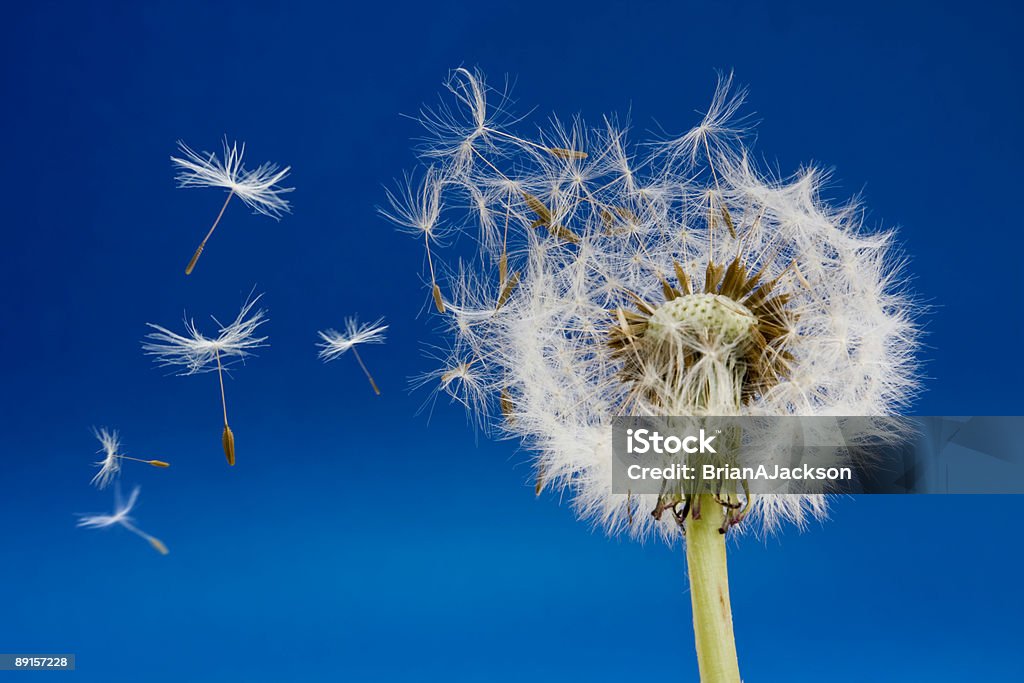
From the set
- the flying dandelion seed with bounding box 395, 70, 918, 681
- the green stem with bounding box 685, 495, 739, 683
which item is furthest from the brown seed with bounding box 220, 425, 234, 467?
the green stem with bounding box 685, 495, 739, 683

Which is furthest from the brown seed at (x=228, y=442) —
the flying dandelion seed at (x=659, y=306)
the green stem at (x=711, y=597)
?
the green stem at (x=711, y=597)

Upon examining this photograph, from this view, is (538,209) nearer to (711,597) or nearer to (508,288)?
(508,288)

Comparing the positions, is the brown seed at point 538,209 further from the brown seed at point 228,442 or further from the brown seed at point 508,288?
the brown seed at point 228,442

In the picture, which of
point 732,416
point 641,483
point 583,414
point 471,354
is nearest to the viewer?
point 732,416

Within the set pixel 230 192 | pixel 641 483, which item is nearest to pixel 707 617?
pixel 641 483

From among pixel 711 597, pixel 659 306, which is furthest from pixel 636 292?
pixel 711 597

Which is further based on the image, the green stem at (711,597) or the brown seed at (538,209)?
the brown seed at (538,209)

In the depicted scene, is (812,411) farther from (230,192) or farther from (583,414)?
(230,192)
